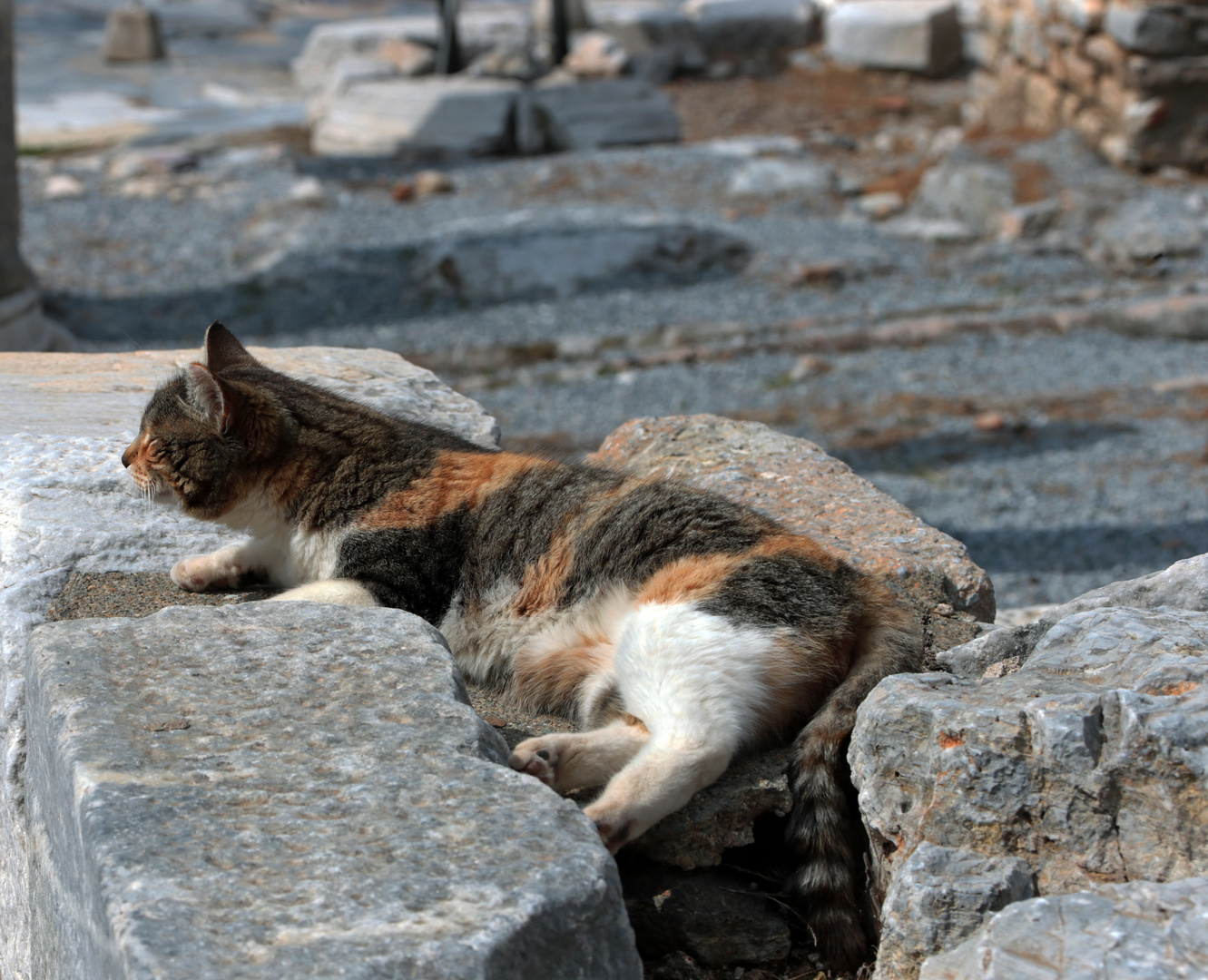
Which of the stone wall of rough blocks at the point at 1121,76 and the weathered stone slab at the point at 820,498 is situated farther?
the stone wall of rough blocks at the point at 1121,76

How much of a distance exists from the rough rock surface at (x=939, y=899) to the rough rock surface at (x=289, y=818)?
0.47 m

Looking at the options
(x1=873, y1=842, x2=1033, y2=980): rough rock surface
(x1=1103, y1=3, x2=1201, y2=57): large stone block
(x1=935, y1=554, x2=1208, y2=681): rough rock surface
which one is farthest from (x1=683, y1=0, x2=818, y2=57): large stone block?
(x1=873, y1=842, x2=1033, y2=980): rough rock surface

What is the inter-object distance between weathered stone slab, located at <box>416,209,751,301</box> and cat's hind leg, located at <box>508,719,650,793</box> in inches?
291

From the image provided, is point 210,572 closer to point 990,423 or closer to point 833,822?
point 833,822

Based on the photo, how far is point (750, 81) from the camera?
15.1 metres

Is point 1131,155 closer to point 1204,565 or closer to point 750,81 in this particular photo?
point 750,81

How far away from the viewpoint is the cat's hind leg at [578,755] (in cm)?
237

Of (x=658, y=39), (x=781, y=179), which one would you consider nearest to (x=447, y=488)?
(x=781, y=179)

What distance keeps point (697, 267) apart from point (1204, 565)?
738 cm

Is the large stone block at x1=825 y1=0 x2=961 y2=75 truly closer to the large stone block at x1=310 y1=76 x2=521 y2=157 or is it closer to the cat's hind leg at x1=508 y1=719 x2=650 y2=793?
the large stone block at x1=310 y1=76 x2=521 y2=157

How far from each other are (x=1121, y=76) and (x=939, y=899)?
1002cm

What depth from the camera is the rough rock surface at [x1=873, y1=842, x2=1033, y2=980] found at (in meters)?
2.01

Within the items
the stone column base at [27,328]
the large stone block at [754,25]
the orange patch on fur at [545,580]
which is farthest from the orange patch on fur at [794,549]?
the large stone block at [754,25]

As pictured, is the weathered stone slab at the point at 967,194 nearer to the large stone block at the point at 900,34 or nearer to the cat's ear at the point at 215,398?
the large stone block at the point at 900,34
